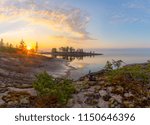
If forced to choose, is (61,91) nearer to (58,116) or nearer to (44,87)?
(44,87)

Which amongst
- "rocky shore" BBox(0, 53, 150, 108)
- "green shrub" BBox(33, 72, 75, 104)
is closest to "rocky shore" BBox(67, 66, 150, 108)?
"rocky shore" BBox(0, 53, 150, 108)

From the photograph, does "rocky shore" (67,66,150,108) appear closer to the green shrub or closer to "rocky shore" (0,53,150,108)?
"rocky shore" (0,53,150,108)

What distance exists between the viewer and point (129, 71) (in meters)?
14.6

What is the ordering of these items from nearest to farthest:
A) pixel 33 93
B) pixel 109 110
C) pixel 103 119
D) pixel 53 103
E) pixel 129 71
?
pixel 103 119, pixel 109 110, pixel 53 103, pixel 33 93, pixel 129 71

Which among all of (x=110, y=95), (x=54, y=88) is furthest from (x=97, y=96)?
(x=54, y=88)

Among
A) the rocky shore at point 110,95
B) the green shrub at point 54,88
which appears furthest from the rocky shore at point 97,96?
the green shrub at point 54,88

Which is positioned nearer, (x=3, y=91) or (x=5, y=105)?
(x=5, y=105)

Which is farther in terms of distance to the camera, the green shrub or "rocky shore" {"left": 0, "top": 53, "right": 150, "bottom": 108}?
"rocky shore" {"left": 0, "top": 53, "right": 150, "bottom": 108}

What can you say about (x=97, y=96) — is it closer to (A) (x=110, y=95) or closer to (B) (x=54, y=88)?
(A) (x=110, y=95)

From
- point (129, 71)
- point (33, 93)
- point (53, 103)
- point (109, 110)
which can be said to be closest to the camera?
point (109, 110)

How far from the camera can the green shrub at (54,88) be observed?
11.9m

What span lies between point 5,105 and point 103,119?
4.02 meters

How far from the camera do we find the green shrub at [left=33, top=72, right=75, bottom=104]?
11922 millimetres

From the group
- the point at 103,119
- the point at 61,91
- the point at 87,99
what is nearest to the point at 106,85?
the point at 87,99
